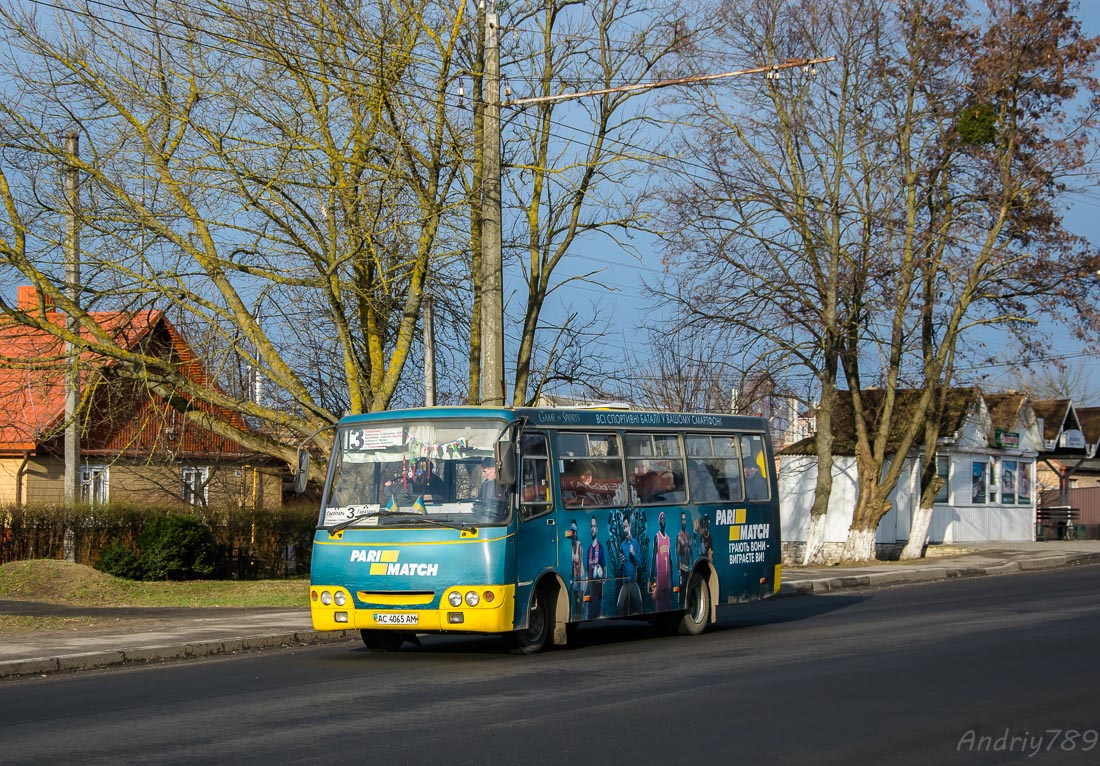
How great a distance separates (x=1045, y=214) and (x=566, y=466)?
22.0m

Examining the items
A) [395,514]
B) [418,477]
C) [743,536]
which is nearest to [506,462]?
[418,477]

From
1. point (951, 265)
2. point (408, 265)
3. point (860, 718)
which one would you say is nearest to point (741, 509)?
point (408, 265)

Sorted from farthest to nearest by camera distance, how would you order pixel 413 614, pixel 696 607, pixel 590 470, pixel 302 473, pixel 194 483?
pixel 194 483 → pixel 696 607 → pixel 590 470 → pixel 302 473 → pixel 413 614

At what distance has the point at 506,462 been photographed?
515 inches

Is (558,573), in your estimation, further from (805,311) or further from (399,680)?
(805,311)

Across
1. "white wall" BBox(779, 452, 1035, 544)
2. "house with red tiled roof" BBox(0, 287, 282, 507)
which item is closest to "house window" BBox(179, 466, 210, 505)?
"house with red tiled roof" BBox(0, 287, 282, 507)

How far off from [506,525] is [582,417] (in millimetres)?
2235

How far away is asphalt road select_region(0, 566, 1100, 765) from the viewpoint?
835 cm

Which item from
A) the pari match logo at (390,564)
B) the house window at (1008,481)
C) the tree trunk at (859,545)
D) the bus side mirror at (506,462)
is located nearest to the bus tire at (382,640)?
the pari match logo at (390,564)

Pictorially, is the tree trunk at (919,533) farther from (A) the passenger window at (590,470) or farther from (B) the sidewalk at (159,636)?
(A) the passenger window at (590,470)

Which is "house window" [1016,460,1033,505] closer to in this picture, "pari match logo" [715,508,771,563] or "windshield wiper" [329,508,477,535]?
"pari match logo" [715,508,771,563]

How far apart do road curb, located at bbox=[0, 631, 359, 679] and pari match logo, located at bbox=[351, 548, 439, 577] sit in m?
2.31

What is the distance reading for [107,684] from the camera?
12031 millimetres

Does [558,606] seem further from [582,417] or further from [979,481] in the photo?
[979,481]
